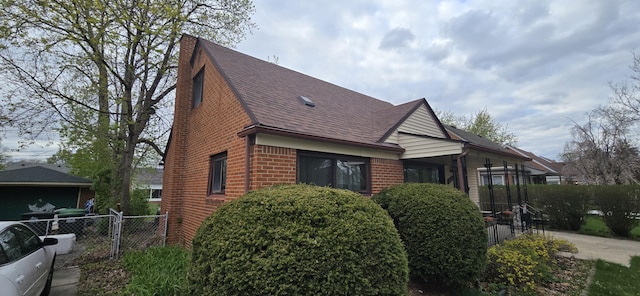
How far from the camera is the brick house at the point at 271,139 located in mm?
5477

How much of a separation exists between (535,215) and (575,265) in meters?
5.27

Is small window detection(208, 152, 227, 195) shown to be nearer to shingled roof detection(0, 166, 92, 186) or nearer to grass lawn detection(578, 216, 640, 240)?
grass lawn detection(578, 216, 640, 240)

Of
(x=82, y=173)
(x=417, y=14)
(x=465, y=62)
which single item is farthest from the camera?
(x=82, y=173)

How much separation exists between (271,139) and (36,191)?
20.2m

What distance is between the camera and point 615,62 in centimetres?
1183

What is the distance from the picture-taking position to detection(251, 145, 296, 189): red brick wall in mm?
5105

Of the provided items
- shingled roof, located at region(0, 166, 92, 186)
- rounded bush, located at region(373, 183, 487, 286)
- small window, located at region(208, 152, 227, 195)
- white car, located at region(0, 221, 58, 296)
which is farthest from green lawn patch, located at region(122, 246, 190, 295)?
shingled roof, located at region(0, 166, 92, 186)

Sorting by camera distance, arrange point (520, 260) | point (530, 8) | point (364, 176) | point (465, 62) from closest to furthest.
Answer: point (520, 260) → point (364, 176) → point (530, 8) → point (465, 62)

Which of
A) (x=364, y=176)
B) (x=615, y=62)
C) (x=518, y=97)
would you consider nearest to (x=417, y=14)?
(x=364, y=176)

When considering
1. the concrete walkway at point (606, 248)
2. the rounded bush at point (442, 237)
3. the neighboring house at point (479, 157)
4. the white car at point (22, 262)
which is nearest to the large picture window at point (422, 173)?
the neighboring house at point (479, 157)

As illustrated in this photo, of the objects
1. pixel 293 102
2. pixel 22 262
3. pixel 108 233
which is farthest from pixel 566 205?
pixel 108 233

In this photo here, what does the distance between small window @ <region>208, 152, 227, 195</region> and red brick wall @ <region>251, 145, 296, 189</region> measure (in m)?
1.74

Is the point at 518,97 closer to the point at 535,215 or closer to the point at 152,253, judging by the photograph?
the point at 535,215

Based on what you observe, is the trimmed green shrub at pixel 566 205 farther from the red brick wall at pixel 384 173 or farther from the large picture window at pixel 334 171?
the large picture window at pixel 334 171
